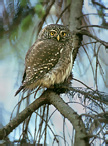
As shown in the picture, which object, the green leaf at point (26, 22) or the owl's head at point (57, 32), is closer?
the green leaf at point (26, 22)

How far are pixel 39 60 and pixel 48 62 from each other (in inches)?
3.4

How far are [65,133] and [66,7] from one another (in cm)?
128

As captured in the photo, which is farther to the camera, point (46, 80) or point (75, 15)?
point (75, 15)

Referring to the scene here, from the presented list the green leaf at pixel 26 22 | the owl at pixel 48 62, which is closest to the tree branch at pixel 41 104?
the owl at pixel 48 62

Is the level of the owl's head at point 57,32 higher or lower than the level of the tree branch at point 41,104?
higher

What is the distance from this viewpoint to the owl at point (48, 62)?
2.22 meters

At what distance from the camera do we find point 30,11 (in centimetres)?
235

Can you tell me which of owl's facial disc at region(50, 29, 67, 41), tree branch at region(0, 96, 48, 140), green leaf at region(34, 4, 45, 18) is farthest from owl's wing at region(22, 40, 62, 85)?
green leaf at region(34, 4, 45, 18)

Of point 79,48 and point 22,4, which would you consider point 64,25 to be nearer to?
point 79,48

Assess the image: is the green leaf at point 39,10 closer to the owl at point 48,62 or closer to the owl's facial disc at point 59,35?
the owl at point 48,62

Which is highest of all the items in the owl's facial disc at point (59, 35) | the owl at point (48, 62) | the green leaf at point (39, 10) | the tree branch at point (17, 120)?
the owl's facial disc at point (59, 35)

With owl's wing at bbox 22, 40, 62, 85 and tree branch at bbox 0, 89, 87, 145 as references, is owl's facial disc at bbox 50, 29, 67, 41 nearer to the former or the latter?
owl's wing at bbox 22, 40, 62, 85

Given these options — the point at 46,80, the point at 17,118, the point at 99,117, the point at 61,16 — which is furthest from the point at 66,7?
the point at 99,117

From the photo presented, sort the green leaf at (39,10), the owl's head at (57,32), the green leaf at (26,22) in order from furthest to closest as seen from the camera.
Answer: the owl's head at (57,32) → the green leaf at (26,22) → the green leaf at (39,10)
